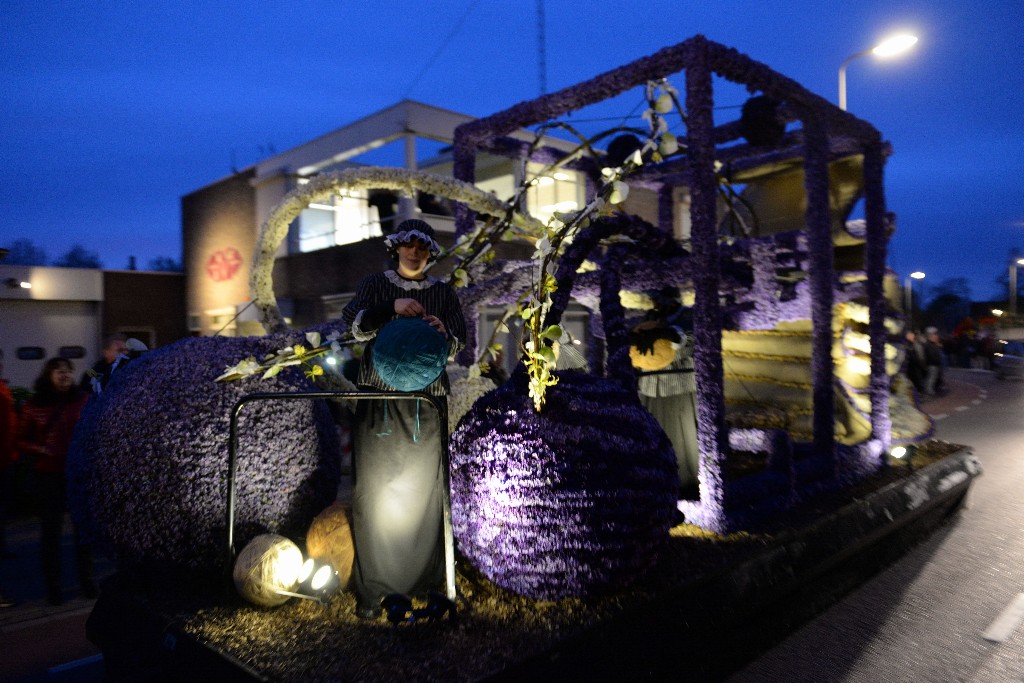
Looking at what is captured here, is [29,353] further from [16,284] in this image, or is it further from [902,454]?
[902,454]

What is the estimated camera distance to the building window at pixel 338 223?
14.0 m

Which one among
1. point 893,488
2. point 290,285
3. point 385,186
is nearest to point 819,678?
point 893,488

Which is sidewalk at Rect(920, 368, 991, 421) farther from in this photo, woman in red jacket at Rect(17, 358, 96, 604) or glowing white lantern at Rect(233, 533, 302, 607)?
woman in red jacket at Rect(17, 358, 96, 604)

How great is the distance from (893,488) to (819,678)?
2.04 meters

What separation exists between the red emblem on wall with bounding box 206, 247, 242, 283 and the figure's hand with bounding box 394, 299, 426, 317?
1581cm

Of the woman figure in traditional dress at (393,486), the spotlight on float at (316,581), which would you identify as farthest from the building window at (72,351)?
the woman figure in traditional dress at (393,486)

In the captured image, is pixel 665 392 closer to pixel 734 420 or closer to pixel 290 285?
pixel 734 420

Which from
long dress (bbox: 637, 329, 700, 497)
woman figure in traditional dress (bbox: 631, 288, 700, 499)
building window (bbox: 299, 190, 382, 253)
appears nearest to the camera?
woman figure in traditional dress (bbox: 631, 288, 700, 499)

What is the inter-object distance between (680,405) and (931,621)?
189 cm

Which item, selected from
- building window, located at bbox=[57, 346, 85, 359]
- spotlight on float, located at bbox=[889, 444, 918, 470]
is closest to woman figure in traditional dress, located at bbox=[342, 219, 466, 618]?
spotlight on float, located at bbox=[889, 444, 918, 470]

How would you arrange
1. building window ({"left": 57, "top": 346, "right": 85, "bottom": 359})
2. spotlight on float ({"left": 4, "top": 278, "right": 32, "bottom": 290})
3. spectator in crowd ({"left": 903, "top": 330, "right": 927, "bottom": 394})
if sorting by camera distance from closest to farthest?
spectator in crowd ({"left": 903, "top": 330, "right": 927, "bottom": 394}), spotlight on float ({"left": 4, "top": 278, "right": 32, "bottom": 290}), building window ({"left": 57, "top": 346, "right": 85, "bottom": 359})

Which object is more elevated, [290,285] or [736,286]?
[290,285]

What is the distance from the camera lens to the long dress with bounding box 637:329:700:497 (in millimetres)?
4656

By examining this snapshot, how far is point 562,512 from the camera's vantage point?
8.06ft
